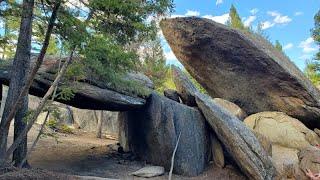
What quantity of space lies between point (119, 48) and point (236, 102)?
25.6 ft

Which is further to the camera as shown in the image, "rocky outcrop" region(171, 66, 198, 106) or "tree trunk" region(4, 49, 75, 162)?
"rocky outcrop" region(171, 66, 198, 106)

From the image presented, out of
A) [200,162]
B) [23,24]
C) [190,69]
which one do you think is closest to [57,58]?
[23,24]

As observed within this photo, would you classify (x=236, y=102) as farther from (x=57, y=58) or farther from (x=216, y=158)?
(x=57, y=58)

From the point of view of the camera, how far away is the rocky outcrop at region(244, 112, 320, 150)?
13703 millimetres

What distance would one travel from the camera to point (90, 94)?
34.9 ft

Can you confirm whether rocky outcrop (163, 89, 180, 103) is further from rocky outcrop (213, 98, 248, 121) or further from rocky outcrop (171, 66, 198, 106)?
rocky outcrop (213, 98, 248, 121)

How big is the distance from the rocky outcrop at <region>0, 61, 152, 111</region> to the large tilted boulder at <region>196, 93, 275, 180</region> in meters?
2.26

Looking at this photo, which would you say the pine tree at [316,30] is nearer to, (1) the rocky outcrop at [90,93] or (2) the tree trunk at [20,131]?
(1) the rocky outcrop at [90,93]

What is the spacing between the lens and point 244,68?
555 inches

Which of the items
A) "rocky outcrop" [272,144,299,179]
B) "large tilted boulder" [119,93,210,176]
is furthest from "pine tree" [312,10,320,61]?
"large tilted boulder" [119,93,210,176]

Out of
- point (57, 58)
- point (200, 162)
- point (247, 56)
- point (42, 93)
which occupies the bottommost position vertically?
point (200, 162)

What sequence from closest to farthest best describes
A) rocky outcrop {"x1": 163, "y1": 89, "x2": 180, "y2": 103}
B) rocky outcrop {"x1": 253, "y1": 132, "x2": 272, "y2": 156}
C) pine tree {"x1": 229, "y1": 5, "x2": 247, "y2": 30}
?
1. rocky outcrop {"x1": 253, "y1": 132, "x2": 272, "y2": 156}
2. rocky outcrop {"x1": 163, "y1": 89, "x2": 180, "y2": 103}
3. pine tree {"x1": 229, "y1": 5, "x2": 247, "y2": 30}

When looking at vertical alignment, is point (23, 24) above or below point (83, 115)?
above

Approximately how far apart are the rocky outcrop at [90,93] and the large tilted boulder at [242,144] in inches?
89.0
